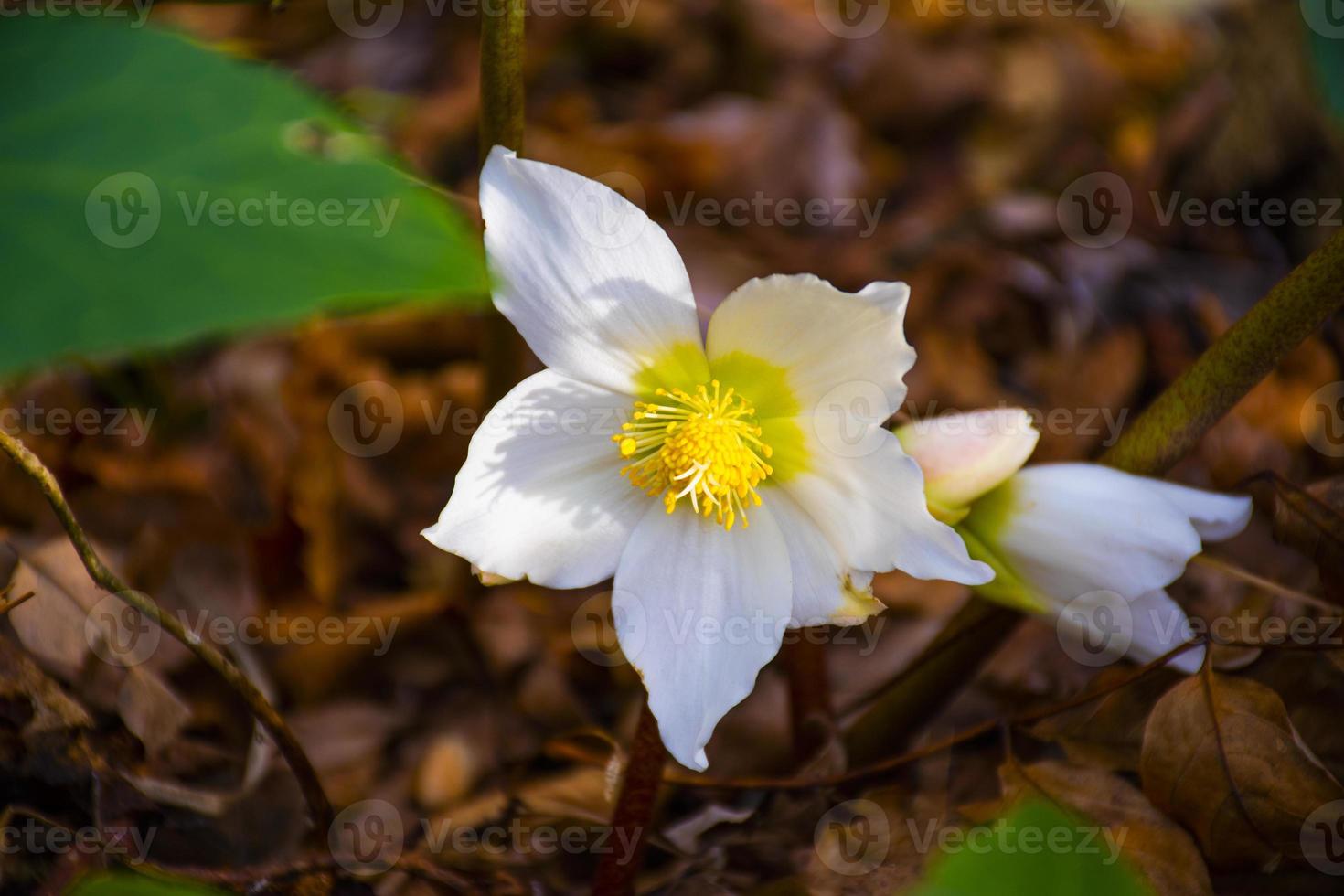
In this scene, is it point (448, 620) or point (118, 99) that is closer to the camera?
point (118, 99)

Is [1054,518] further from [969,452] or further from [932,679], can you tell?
[932,679]

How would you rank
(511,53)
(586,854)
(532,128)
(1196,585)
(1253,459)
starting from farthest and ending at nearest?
(532,128) → (1253,459) → (1196,585) → (586,854) → (511,53)

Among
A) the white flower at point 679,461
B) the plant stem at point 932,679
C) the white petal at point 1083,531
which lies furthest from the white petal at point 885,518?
the plant stem at point 932,679

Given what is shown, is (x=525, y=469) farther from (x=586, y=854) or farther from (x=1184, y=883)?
(x=1184, y=883)

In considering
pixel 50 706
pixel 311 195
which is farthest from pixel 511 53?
pixel 50 706

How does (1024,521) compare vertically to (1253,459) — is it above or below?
above

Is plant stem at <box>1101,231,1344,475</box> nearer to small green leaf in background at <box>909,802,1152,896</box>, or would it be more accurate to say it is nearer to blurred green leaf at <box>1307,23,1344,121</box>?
blurred green leaf at <box>1307,23,1344,121</box>
